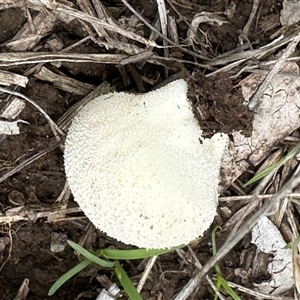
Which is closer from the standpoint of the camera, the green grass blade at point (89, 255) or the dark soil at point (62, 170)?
the dark soil at point (62, 170)

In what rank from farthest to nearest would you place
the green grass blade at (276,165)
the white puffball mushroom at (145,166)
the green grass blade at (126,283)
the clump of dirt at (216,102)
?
1. the green grass blade at (276,165)
2. the green grass blade at (126,283)
3. the clump of dirt at (216,102)
4. the white puffball mushroom at (145,166)

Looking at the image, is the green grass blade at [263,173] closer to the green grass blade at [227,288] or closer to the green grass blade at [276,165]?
the green grass blade at [276,165]

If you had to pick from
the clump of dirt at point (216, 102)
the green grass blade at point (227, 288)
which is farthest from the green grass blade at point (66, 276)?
the clump of dirt at point (216, 102)

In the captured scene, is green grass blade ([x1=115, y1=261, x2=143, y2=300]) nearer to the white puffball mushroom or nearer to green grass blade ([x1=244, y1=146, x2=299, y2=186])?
the white puffball mushroom

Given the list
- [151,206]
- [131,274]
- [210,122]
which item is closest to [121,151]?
[151,206]

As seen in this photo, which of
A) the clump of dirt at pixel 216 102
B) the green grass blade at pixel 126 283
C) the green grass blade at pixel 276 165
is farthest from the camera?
the green grass blade at pixel 276 165

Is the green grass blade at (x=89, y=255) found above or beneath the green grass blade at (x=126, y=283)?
above

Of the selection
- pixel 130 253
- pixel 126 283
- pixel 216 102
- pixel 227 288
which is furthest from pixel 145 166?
pixel 227 288

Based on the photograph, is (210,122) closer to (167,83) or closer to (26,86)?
(167,83)
